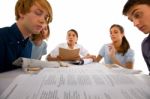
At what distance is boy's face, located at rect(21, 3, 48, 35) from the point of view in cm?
103

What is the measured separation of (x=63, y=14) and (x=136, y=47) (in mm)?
1136

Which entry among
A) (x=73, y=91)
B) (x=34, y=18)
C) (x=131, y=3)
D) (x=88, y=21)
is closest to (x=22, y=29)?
(x=34, y=18)

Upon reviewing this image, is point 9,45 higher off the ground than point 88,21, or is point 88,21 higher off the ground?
point 88,21

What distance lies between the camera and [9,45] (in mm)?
980

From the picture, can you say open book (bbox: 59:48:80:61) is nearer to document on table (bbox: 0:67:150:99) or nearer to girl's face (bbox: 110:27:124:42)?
girl's face (bbox: 110:27:124:42)

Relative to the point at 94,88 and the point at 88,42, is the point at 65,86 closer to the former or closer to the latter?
the point at 94,88

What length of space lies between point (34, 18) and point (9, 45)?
0.59ft

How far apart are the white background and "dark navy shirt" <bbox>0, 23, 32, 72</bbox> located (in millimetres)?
2039

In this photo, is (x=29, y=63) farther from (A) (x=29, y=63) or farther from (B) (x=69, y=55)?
(B) (x=69, y=55)

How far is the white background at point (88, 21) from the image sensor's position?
120 inches

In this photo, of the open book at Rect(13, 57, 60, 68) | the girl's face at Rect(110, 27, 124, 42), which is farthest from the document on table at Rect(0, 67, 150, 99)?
the girl's face at Rect(110, 27, 124, 42)

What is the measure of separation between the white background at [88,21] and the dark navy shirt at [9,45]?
6.69 feet

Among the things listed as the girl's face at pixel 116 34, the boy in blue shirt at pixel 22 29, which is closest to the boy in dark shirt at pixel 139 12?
the boy in blue shirt at pixel 22 29

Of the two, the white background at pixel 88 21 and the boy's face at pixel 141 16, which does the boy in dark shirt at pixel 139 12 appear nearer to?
the boy's face at pixel 141 16
